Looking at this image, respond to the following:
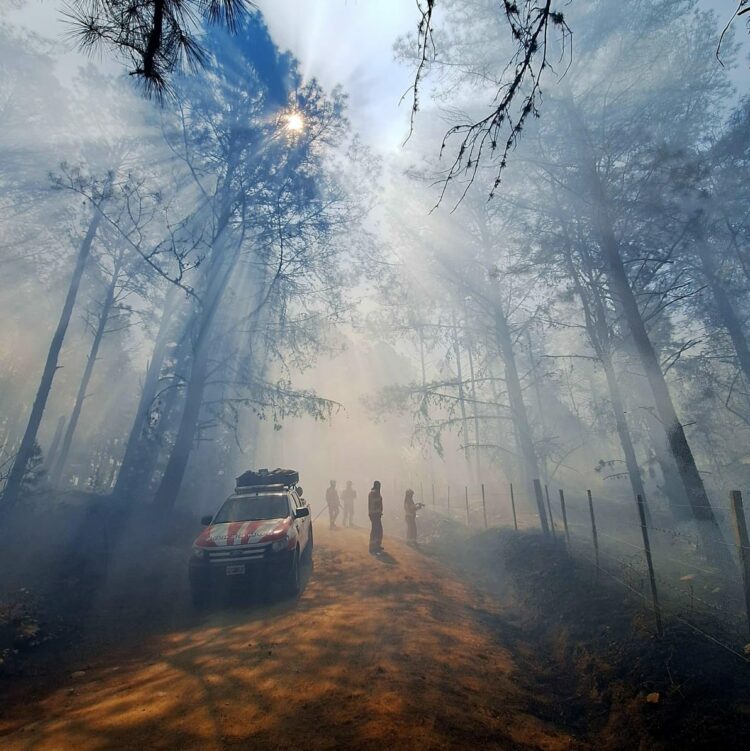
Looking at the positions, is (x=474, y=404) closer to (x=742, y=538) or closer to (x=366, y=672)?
(x=742, y=538)

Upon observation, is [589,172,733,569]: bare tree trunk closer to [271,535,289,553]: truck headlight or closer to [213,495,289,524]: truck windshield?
[271,535,289,553]: truck headlight

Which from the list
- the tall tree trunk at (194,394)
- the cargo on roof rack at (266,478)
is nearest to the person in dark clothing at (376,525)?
the cargo on roof rack at (266,478)

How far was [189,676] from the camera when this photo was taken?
469 cm

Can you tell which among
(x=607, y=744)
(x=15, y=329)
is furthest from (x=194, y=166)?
(x=15, y=329)

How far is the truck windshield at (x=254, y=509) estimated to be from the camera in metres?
8.94

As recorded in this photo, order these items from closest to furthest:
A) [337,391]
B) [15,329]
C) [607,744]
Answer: [607,744]
[15,329]
[337,391]

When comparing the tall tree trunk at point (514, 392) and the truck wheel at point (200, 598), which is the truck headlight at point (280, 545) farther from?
the tall tree trunk at point (514, 392)

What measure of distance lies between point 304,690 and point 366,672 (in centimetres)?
78

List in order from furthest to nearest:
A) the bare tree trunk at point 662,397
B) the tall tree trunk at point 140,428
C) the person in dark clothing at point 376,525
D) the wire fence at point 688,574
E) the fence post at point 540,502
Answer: the tall tree trunk at point 140,428 < the person in dark clothing at point 376,525 < the fence post at point 540,502 < the bare tree trunk at point 662,397 < the wire fence at point 688,574

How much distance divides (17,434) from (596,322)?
5194 centimetres

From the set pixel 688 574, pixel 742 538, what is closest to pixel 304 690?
pixel 742 538

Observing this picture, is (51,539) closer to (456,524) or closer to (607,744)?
(607,744)

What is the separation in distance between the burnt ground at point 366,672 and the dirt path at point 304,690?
2 cm

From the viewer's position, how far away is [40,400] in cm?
1420
